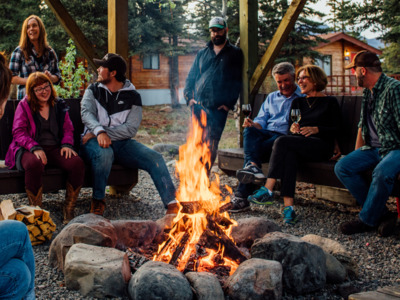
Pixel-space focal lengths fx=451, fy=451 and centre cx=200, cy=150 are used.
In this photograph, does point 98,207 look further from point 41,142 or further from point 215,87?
point 215,87

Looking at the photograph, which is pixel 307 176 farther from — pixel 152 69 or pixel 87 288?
pixel 152 69

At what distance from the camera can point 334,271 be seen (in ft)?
9.90

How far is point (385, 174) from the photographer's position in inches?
151

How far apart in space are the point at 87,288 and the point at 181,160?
7.30ft

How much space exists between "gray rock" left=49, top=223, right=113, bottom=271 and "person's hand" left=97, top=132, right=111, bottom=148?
4.71 ft

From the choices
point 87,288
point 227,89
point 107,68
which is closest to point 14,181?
point 107,68

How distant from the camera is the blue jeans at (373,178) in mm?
3846

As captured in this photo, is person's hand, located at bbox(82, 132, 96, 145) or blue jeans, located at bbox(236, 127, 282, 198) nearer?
person's hand, located at bbox(82, 132, 96, 145)

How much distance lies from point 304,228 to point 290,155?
2.45ft

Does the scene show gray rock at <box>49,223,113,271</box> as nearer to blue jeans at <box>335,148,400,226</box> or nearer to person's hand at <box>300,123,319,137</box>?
blue jeans at <box>335,148,400,226</box>

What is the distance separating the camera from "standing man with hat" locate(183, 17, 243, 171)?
224 inches

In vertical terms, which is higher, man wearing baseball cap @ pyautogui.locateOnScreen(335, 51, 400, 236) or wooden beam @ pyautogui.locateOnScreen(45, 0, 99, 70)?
wooden beam @ pyautogui.locateOnScreen(45, 0, 99, 70)

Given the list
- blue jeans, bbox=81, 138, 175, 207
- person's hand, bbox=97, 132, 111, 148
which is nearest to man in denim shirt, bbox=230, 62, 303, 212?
blue jeans, bbox=81, 138, 175, 207

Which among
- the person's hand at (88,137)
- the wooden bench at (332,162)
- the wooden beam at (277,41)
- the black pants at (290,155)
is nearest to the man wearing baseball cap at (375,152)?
the wooden bench at (332,162)
